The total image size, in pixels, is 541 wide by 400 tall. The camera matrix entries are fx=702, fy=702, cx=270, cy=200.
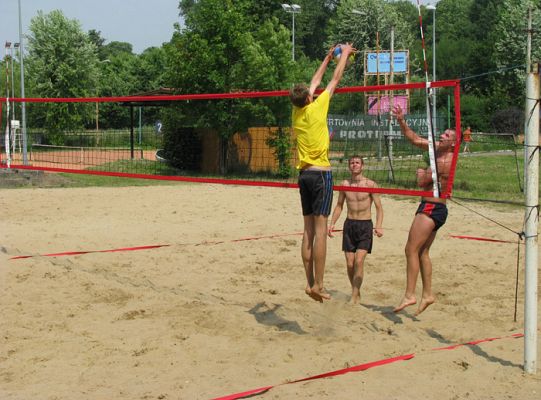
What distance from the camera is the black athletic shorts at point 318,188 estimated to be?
5863 millimetres

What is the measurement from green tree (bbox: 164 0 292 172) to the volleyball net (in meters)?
0.07

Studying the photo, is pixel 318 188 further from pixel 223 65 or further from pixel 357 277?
pixel 223 65

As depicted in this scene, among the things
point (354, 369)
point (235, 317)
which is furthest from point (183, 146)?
point (354, 369)

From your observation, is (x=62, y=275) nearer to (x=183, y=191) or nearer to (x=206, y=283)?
(x=206, y=283)

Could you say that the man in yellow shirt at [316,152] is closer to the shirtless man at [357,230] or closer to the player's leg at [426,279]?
the player's leg at [426,279]

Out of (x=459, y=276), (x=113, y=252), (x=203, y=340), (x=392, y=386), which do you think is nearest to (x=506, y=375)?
(x=392, y=386)

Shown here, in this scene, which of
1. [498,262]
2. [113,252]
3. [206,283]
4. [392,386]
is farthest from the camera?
[113,252]

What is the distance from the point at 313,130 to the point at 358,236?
69.1 inches

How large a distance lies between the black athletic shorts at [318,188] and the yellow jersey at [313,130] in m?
0.09

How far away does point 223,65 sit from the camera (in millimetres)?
20969

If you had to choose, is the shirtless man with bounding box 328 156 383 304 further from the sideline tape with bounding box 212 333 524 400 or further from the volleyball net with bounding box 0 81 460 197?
the sideline tape with bounding box 212 333 524 400

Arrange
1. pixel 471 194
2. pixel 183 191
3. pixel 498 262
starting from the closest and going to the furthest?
Result: pixel 498 262, pixel 471 194, pixel 183 191

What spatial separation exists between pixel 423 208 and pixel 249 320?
1.87 m

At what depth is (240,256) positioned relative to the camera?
31.0 ft
